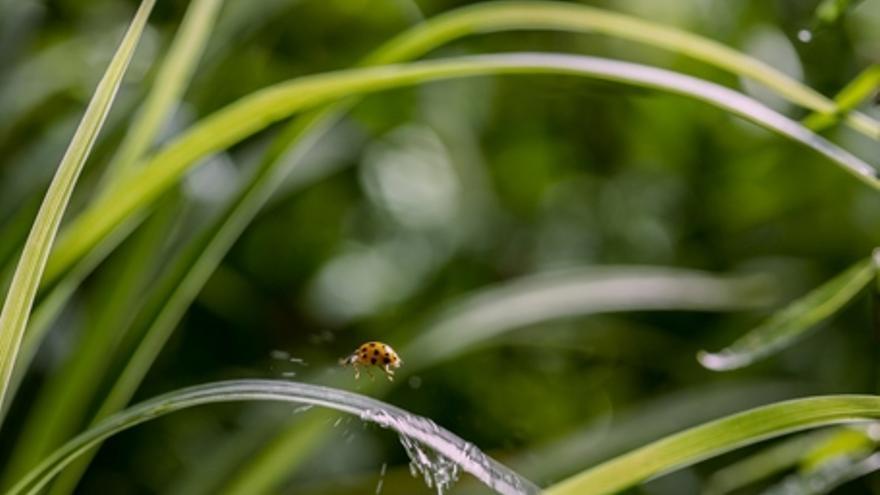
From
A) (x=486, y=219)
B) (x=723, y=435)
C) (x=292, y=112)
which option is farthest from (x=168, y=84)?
(x=486, y=219)

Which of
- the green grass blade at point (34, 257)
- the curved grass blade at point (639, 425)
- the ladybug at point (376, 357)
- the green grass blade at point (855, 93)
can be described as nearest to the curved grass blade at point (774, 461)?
the curved grass blade at point (639, 425)

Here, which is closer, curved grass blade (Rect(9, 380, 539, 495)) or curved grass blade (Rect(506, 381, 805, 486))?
curved grass blade (Rect(9, 380, 539, 495))

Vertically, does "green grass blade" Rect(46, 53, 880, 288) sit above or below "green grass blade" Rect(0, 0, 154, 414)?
above

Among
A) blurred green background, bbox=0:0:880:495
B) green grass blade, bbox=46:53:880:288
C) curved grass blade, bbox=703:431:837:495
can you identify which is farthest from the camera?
blurred green background, bbox=0:0:880:495

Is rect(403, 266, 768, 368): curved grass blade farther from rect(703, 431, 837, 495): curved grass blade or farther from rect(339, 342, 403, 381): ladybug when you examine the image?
rect(339, 342, 403, 381): ladybug

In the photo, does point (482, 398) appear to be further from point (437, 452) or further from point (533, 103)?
point (437, 452)

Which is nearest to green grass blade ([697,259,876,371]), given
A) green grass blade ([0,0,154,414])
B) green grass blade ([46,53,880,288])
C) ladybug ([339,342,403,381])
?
green grass blade ([46,53,880,288])
